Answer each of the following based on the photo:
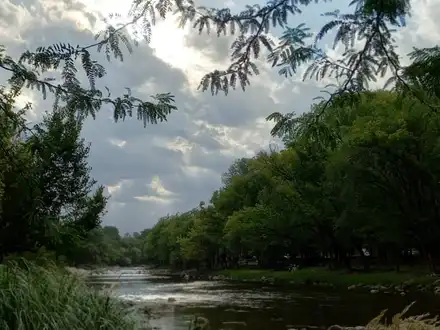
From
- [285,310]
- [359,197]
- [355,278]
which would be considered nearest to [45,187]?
[285,310]

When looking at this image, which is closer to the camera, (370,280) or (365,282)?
(365,282)

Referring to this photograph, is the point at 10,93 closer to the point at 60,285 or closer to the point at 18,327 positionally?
the point at 18,327

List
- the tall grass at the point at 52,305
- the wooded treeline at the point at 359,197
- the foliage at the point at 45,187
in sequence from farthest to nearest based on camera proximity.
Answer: the wooded treeline at the point at 359,197 → the tall grass at the point at 52,305 → the foliage at the point at 45,187

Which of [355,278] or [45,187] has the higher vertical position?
[45,187]

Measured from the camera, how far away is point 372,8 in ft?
16.2

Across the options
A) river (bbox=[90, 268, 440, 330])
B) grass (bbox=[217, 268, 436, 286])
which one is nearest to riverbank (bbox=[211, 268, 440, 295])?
grass (bbox=[217, 268, 436, 286])

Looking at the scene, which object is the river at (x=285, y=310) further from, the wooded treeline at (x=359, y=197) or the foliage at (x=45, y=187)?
the wooded treeline at (x=359, y=197)

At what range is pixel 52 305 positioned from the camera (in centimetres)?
735

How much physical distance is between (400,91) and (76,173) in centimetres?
3332

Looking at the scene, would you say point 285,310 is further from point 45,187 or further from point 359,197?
point 359,197

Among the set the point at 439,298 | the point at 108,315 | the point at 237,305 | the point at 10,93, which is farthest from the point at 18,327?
the point at 439,298

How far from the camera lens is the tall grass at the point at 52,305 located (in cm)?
700

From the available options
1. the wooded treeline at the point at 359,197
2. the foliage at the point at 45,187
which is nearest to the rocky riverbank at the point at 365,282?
the wooded treeline at the point at 359,197

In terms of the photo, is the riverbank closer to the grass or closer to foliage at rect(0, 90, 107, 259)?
the grass
